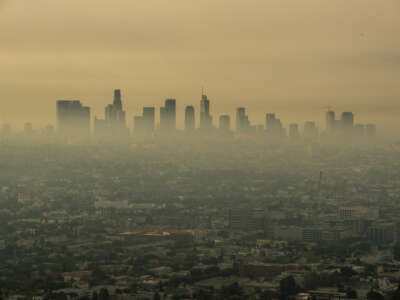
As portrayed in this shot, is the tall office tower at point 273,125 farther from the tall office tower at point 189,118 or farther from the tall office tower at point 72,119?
the tall office tower at point 72,119

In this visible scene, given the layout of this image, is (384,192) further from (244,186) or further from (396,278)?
(396,278)

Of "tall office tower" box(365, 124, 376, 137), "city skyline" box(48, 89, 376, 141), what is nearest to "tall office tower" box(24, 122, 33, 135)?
"city skyline" box(48, 89, 376, 141)

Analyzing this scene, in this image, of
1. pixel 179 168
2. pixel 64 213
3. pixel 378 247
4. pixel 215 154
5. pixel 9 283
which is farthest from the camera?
pixel 215 154

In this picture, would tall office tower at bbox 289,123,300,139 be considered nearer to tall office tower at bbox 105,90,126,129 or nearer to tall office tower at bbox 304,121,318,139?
tall office tower at bbox 304,121,318,139

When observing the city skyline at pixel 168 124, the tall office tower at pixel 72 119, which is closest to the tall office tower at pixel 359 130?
the city skyline at pixel 168 124

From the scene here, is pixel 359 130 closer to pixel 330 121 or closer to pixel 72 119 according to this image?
pixel 330 121

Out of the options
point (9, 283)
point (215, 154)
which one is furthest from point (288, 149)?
point (9, 283)

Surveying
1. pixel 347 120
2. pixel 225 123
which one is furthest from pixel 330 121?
pixel 225 123
